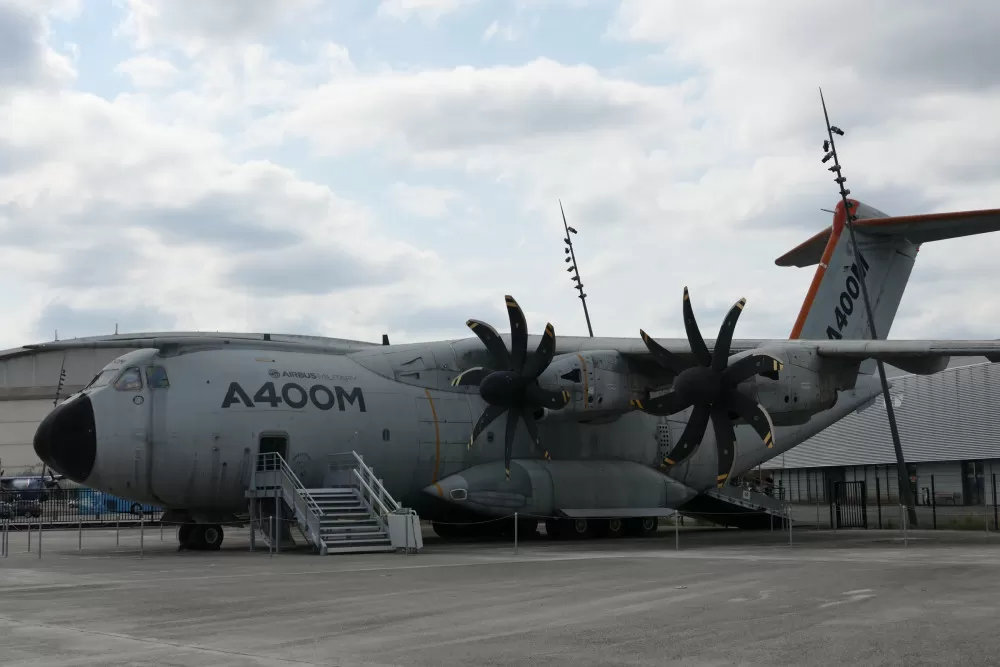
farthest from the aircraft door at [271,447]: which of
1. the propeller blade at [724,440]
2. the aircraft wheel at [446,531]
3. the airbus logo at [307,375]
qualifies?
the propeller blade at [724,440]

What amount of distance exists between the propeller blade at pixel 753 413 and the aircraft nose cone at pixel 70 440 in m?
12.6

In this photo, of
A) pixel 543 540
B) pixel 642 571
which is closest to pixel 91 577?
pixel 642 571

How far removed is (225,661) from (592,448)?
19322 mm

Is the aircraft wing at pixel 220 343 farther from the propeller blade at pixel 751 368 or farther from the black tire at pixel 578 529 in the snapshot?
the propeller blade at pixel 751 368

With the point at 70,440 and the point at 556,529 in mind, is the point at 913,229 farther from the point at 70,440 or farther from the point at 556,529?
the point at 70,440

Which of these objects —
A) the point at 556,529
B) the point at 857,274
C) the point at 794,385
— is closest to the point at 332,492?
the point at 556,529

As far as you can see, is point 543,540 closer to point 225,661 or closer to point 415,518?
point 415,518

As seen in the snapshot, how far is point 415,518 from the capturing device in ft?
69.3

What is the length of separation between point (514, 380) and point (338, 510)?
4752 mm

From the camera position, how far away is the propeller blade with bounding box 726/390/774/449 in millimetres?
21375

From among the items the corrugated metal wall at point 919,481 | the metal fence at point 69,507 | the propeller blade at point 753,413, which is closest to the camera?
the propeller blade at point 753,413

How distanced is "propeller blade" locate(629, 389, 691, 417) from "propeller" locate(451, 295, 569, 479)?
166cm

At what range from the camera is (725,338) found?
73.1 ft

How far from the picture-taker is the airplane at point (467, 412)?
21125 mm
